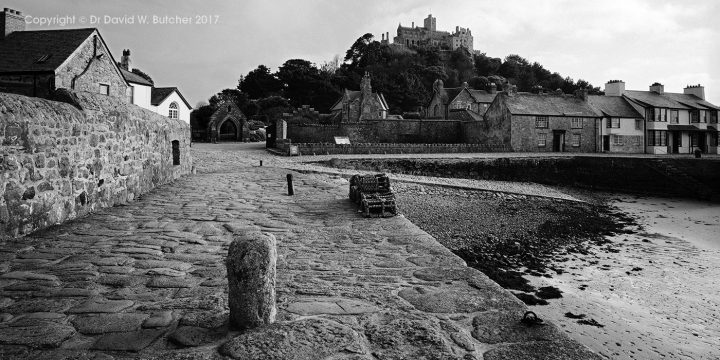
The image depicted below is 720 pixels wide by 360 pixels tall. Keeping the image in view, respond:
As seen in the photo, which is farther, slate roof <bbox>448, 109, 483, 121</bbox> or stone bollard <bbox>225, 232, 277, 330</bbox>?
slate roof <bbox>448, 109, 483, 121</bbox>

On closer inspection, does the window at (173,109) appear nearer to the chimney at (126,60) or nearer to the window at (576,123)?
the chimney at (126,60)

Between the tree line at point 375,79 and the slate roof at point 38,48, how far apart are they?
2425cm

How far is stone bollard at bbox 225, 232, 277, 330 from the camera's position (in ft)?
10.7

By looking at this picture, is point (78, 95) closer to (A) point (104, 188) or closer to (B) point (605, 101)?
(A) point (104, 188)

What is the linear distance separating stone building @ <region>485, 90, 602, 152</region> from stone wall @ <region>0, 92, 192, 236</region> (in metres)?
36.1

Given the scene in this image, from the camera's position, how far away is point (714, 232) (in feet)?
63.0

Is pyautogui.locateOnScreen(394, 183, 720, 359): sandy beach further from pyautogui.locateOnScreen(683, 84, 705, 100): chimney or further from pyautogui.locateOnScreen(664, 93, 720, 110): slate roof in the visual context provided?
pyautogui.locateOnScreen(683, 84, 705, 100): chimney

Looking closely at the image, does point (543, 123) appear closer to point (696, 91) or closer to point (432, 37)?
point (696, 91)

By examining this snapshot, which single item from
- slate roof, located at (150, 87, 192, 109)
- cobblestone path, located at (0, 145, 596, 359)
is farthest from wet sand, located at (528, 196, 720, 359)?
slate roof, located at (150, 87, 192, 109)

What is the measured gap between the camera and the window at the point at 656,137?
159 ft

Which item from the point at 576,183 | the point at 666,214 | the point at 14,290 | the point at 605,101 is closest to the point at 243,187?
the point at 14,290

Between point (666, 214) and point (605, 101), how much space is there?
30.6 m

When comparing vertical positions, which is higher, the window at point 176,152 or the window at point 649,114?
the window at point 649,114

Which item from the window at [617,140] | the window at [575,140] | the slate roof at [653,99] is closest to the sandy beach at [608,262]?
the window at [575,140]
